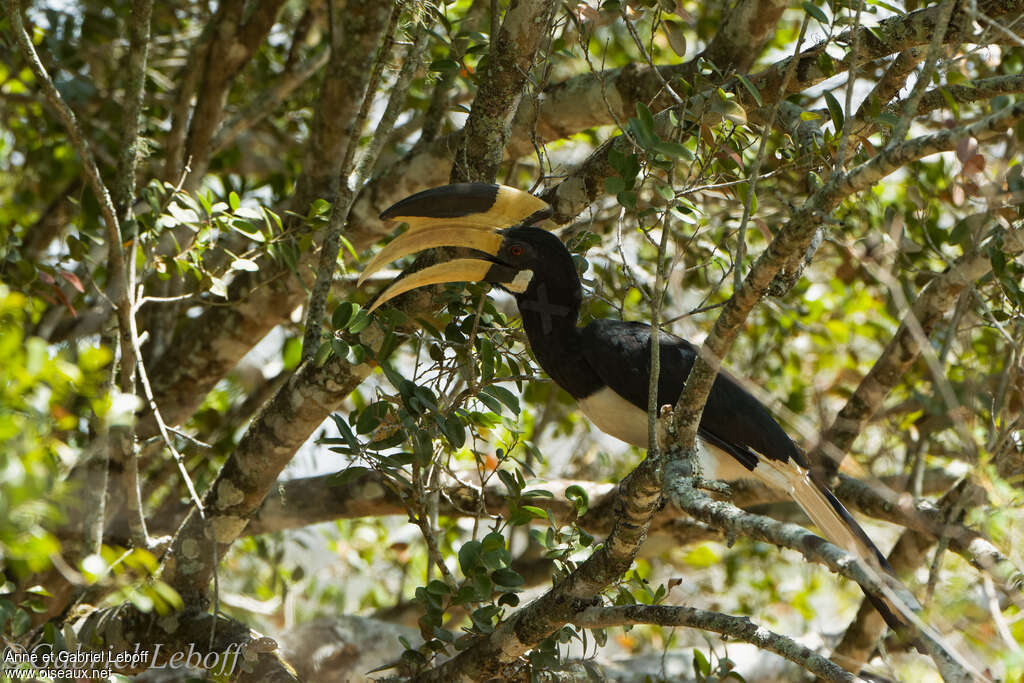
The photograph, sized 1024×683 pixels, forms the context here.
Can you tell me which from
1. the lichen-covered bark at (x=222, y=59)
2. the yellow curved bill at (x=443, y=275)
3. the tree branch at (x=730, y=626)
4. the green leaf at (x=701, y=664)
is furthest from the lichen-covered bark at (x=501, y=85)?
the lichen-covered bark at (x=222, y=59)

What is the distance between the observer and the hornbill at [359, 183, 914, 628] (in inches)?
134

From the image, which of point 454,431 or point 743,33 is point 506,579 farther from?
point 743,33

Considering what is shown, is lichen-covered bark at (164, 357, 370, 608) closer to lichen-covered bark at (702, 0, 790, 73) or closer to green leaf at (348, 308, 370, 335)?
green leaf at (348, 308, 370, 335)

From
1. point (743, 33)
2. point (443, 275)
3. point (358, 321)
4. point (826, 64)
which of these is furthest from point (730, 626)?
point (743, 33)

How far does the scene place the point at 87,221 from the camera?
4.92 m

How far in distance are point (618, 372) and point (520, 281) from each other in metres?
0.48

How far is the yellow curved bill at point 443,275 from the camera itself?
3.07 m

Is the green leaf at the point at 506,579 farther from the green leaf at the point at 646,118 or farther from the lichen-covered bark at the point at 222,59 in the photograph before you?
the lichen-covered bark at the point at 222,59

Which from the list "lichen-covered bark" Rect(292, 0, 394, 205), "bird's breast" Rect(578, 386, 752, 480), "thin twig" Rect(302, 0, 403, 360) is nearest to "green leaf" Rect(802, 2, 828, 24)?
"thin twig" Rect(302, 0, 403, 360)

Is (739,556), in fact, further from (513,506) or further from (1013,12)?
(1013,12)

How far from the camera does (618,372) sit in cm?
351

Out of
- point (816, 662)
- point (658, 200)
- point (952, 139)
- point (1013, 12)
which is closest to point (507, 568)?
point (816, 662)

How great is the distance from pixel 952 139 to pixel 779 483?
1.95 meters

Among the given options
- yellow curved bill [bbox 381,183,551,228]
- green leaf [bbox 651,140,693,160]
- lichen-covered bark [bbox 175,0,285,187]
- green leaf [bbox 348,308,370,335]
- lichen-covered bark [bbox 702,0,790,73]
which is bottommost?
green leaf [bbox 348,308,370,335]
